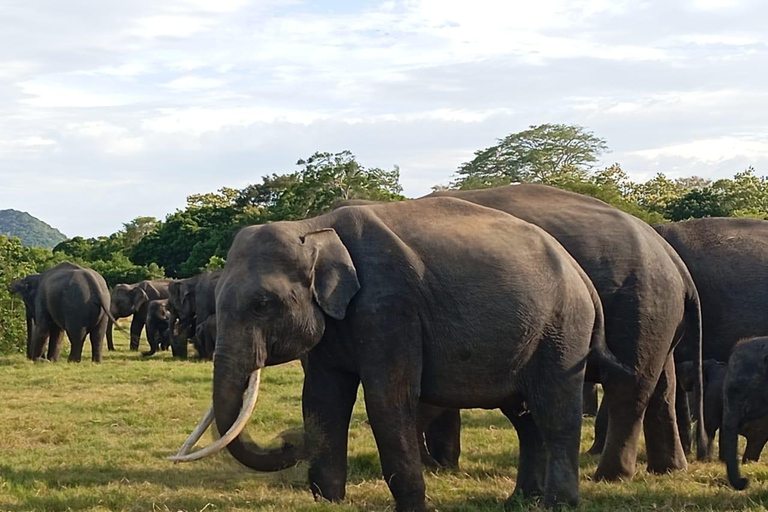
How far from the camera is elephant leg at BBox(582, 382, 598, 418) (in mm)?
11500

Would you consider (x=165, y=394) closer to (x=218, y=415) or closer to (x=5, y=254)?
(x=218, y=415)

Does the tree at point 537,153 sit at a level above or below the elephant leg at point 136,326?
above

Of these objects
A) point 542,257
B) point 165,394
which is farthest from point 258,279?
point 165,394

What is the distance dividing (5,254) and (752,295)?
17.3 metres

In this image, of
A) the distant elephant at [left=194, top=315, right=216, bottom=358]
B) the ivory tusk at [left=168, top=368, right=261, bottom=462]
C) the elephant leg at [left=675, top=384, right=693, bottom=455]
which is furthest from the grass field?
the distant elephant at [left=194, top=315, right=216, bottom=358]

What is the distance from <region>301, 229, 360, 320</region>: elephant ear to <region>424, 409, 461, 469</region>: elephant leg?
2.53m

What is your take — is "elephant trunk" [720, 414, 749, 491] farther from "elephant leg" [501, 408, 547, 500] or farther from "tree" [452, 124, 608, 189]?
"tree" [452, 124, 608, 189]

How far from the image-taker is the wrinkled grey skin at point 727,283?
901cm

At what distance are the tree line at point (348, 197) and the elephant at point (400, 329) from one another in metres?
17.6

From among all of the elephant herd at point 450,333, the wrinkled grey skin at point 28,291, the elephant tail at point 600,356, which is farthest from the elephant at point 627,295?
the wrinkled grey skin at point 28,291

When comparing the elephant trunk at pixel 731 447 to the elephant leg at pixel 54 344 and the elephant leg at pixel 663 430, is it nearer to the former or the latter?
the elephant leg at pixel 663 430

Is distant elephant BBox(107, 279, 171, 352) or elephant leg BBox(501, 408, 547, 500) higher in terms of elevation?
distant elephant BBox(107, 279, 171, 352)

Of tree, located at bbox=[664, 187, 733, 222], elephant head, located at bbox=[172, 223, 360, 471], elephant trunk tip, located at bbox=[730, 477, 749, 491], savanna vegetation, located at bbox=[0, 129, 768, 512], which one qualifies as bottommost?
savanna vegetation, located at bbox=[0, 129, 768, 512]

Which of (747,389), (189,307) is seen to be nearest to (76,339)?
(189,307)
